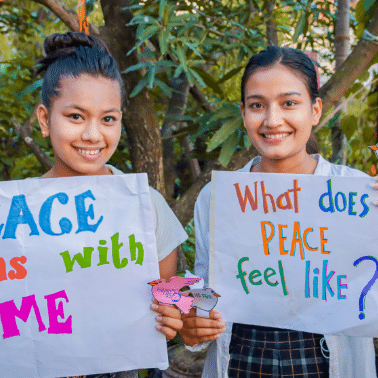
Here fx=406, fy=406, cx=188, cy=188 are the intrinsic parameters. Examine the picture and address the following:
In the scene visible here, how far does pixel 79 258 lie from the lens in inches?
45.8

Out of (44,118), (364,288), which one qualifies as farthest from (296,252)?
(44,118)

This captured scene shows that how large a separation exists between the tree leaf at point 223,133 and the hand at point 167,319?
99 cm

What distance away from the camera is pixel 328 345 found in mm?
1213

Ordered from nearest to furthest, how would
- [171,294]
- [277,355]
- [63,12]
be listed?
[171,294], [277,355], [63,12]

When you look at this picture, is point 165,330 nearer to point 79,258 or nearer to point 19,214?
point 79,258

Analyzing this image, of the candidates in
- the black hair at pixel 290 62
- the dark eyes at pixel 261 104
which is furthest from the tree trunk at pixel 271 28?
the dark eyes at pixel 261 104

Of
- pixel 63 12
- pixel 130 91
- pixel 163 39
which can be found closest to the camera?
pixel 163 39

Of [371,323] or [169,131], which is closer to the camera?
[371,323]

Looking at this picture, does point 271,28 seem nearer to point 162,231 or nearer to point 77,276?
point 162,231

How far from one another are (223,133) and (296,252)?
95cm

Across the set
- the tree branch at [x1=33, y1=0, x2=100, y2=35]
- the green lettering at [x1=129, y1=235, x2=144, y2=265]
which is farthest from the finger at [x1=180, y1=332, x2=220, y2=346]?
the tree branch at [x1=33, y1=0, x2=100, y2=35]

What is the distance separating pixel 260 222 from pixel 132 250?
39cm

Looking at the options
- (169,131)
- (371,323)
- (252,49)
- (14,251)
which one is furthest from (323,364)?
(169,131)

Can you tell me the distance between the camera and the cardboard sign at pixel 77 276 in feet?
3.76
